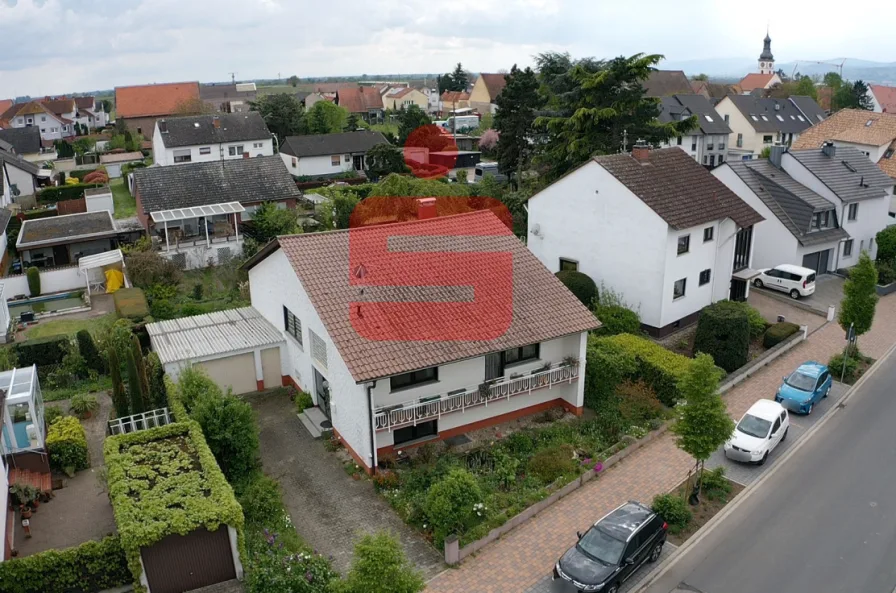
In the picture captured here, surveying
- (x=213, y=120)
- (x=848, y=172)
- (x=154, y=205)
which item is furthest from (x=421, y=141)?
(x=848, y=172)

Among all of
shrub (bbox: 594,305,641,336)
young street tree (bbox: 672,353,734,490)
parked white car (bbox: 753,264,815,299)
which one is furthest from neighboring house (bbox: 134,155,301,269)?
young street tree (bbox: 672,353,734,490)

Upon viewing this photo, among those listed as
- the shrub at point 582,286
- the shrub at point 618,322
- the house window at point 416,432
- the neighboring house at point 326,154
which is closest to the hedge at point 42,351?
the house window at point 416,432

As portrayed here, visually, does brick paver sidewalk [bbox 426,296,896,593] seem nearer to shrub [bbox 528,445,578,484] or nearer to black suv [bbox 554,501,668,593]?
shrub [bbox 528,445,578,484]

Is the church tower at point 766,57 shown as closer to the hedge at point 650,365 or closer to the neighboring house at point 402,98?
the neighboring house at point 402,98

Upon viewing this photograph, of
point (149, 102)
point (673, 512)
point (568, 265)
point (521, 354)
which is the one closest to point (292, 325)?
point (521, 354)

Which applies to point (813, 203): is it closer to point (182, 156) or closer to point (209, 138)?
point (209, 138)

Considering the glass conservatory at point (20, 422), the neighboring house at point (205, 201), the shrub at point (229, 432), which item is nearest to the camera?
the shrub at point (229, 432)
